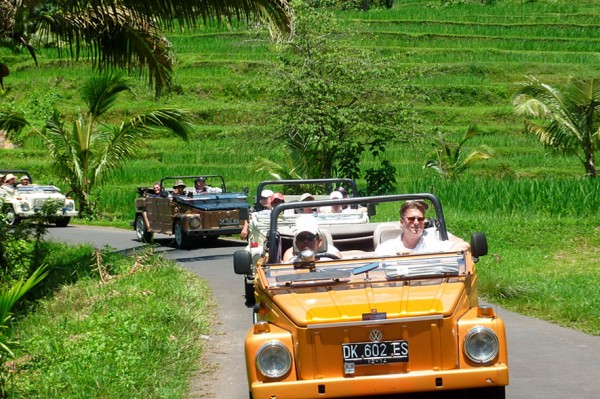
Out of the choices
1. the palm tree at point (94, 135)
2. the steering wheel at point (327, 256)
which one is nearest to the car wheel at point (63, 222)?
the palm tree at point (94, 135)

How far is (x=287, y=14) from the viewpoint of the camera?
55.4 ft

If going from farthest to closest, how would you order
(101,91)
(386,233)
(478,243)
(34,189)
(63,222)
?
1. (34,189)
2. (63,222)
3. (101,91)
4. (386,233)
5. (478,243)

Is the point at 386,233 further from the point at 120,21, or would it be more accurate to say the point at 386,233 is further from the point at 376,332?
the point at 120,21

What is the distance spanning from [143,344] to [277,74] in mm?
18769

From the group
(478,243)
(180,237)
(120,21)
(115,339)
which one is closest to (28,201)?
(180,237)

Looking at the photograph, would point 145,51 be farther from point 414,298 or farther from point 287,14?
point 414,298

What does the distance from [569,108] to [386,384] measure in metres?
22.6

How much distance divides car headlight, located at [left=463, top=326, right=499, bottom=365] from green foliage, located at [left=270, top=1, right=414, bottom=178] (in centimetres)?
2053

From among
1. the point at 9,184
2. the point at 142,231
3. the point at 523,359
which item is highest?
the point at 523,359

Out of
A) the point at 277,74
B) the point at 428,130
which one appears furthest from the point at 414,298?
the point at 428,130

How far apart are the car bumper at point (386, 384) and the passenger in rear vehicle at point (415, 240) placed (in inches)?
80.2

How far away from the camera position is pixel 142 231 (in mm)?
26375

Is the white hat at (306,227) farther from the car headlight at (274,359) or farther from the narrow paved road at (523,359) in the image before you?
the car headlight at (274,359)

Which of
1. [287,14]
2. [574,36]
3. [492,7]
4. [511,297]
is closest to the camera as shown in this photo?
[511,297]
